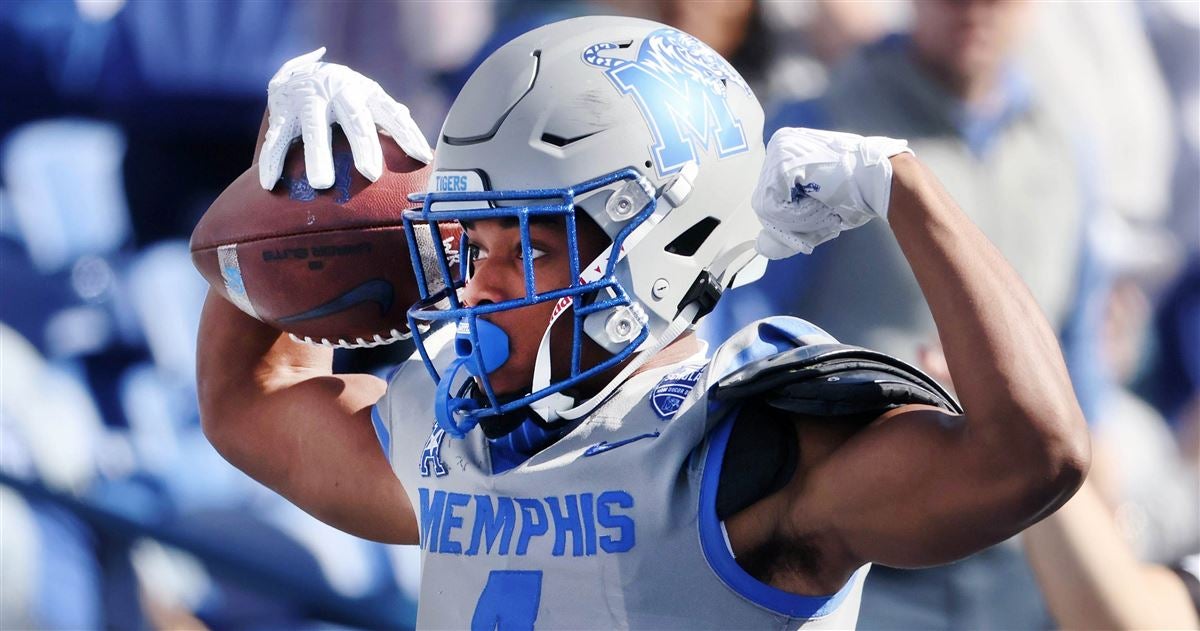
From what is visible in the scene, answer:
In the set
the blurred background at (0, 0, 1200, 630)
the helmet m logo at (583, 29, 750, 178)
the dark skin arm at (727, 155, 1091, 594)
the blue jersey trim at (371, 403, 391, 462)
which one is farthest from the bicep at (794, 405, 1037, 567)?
the blurred background at (0, 0, 1200, 630)

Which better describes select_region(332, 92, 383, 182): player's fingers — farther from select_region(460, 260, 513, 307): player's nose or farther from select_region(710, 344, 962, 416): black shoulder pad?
select_region(710, 344, 962, 416): black shoulder pad

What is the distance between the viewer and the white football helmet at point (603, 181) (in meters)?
1.42

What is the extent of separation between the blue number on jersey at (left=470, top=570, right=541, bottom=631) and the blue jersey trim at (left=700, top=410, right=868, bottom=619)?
0.20 m

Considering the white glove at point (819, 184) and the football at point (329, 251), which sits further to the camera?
the football at point (329, 251)

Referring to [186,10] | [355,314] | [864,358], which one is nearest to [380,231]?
Answer: [355,314]

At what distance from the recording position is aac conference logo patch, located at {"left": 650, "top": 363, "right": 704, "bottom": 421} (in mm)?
1398

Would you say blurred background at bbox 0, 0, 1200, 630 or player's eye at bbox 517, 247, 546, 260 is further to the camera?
blurred background at bbox 0, 0, 1200, 630

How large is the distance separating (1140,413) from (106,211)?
6.84ft

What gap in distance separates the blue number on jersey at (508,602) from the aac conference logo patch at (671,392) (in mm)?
218

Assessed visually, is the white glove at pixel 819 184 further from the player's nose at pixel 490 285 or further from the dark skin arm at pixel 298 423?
the dark skin arm at pixel 298 423

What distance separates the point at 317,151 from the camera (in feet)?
5.52

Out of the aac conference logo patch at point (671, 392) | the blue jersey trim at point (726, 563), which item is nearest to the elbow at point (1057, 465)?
the blue jersey trim at point (726, 563)

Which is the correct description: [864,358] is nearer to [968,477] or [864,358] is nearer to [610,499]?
[968,477]

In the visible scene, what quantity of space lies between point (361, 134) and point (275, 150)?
0.12 m
